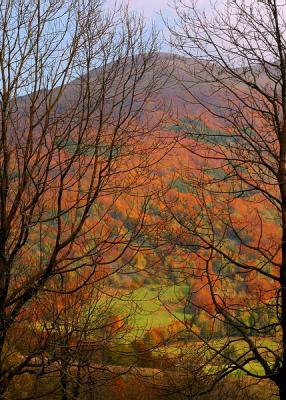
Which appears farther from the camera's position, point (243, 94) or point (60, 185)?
point (243, 94)

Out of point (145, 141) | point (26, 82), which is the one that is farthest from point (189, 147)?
point (26, 82)

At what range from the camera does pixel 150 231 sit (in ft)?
17.3

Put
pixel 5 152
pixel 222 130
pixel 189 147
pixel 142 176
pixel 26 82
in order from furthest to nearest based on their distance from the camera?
pixel 222 130
pixel 189 147
pixel 142 176
pixel 26 82
pixel 5 152

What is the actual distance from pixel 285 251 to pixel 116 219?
2501 millimetres

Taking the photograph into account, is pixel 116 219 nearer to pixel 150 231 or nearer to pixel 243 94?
pixel 150 231

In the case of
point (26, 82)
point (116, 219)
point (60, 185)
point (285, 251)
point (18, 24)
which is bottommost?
point (285, 251)

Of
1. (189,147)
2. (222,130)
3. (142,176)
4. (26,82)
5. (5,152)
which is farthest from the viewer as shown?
(222,130)

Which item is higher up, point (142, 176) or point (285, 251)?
point (142, 176)

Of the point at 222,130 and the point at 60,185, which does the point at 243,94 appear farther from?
the point at 60,185

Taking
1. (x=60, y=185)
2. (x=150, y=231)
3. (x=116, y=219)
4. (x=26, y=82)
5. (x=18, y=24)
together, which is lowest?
(x=150, y=231)

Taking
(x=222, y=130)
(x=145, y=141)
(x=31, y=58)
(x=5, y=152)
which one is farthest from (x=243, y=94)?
(x=5, y=152)

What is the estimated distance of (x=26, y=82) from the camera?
5.13 meters

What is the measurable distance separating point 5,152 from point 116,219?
2520mm

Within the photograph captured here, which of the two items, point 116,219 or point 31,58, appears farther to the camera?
point 116,219
